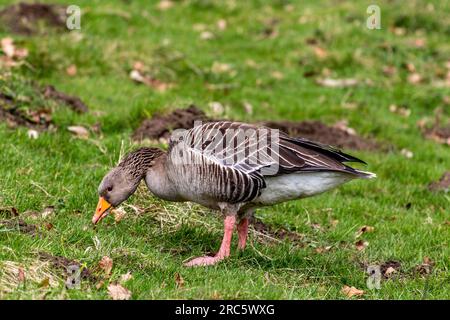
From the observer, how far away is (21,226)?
6.25 meters

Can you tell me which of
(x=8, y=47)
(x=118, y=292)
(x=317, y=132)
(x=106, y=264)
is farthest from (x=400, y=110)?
(x=118, y=292)

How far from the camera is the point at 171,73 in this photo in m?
12.3

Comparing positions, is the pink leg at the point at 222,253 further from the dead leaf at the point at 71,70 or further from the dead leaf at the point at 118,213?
the dead leaf at the point at 71,70

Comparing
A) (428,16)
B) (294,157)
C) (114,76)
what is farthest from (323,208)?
(428,16)

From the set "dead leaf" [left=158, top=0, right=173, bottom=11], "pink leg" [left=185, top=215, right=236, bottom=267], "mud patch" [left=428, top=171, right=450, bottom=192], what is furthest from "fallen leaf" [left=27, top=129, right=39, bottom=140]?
"dead leaf" [left=158, top=0, right=173, bottom=11]

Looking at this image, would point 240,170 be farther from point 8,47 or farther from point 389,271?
point 8,47

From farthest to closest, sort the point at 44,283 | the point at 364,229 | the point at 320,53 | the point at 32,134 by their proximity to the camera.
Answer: the point at 320,53
the point at 32,134
the point at 364,229
the point at 44,283

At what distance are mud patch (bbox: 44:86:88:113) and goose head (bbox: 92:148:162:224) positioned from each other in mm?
3187

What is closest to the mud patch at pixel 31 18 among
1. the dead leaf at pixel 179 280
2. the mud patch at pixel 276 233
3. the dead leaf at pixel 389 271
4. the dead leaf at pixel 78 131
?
the dead leaf at pixel 78 131

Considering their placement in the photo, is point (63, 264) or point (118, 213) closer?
point (63, 264)

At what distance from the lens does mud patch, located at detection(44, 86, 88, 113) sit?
980 cm

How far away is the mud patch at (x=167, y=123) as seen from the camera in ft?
29.8

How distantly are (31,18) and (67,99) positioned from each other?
12.9ft
